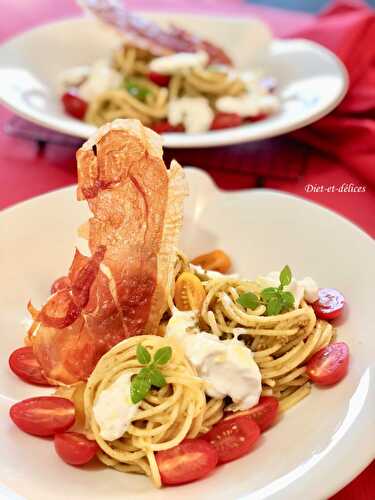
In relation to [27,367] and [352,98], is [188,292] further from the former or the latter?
[352,98]

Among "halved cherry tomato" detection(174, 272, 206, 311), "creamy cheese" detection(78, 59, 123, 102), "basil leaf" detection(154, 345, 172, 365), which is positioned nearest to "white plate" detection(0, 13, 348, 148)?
"creamy cheese" detection(78, 59, 123, 102)

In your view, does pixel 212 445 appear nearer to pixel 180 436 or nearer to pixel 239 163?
pixel 180 436

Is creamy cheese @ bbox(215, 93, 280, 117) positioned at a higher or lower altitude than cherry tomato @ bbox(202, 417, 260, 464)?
higher

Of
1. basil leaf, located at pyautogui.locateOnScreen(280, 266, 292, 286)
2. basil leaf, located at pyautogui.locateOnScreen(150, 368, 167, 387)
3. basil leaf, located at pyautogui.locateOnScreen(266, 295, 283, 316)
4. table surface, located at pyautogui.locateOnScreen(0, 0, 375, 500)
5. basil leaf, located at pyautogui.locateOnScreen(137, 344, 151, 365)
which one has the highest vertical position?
basil leaf, located at pyautogui.locateOnScreen(280, 266, 292, 286)

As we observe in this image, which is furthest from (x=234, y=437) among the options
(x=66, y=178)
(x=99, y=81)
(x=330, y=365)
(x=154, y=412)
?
(x=99, y=81)

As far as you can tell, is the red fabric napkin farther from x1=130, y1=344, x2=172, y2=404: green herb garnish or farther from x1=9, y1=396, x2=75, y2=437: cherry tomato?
x1=9, y1=396, x2=75, y2=437: cherry tomato
